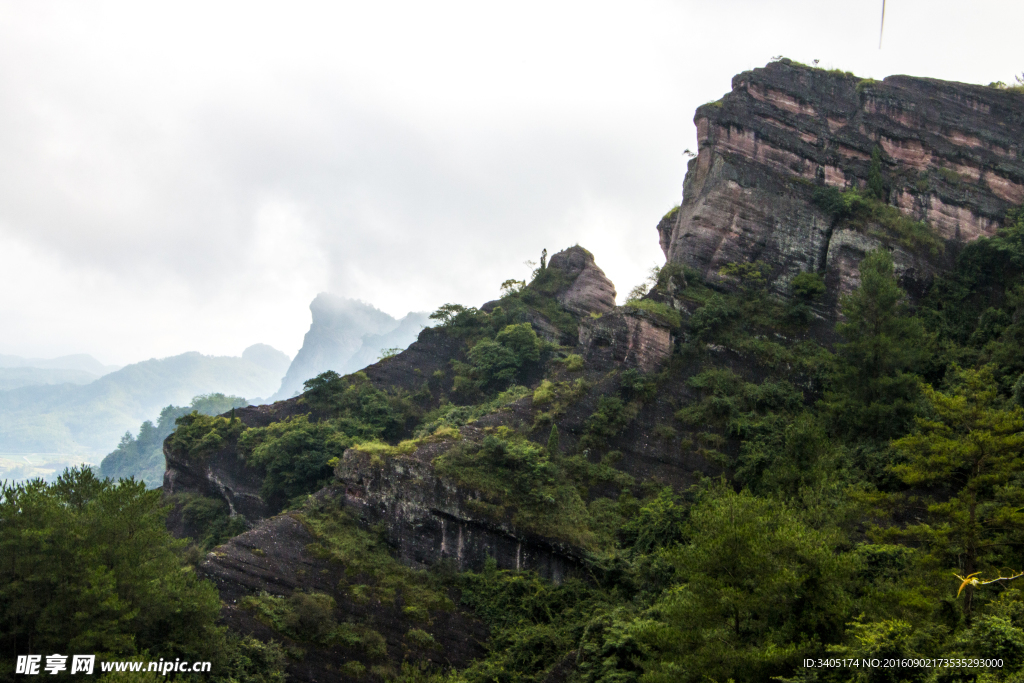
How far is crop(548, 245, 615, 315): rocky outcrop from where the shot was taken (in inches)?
1651

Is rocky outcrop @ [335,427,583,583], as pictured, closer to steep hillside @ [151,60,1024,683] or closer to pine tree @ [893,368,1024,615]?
steep hillside @ [151,60,1024,683]

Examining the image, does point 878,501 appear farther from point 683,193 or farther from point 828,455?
point 683,193

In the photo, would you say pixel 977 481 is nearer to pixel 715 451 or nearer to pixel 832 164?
pixel 715 451

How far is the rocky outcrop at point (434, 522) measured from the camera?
947 inches

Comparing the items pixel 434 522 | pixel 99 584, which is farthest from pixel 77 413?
pixel 99 584

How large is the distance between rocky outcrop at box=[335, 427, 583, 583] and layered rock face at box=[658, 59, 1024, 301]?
17490 mm

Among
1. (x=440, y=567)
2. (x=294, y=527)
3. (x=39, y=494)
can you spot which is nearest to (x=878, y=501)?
(x=440, y=567)

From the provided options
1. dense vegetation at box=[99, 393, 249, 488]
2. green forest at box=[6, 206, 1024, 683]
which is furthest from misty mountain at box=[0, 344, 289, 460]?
green forest at box=[6, 206, 1024, 683]

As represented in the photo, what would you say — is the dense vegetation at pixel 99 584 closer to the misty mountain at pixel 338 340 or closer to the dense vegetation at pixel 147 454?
the dense vegetation at pixel 147 454

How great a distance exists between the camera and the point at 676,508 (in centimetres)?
2334

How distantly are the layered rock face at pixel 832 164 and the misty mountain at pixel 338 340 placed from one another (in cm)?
13429

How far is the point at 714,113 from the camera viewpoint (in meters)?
36.8

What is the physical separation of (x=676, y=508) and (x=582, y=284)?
71.3 ft

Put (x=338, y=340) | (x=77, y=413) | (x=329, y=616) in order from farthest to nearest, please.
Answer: (x=338, y=340)
(x=77, y=413)
(x=329, y=616)
